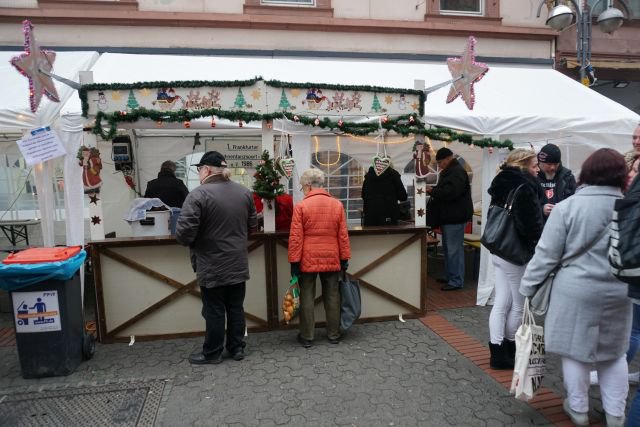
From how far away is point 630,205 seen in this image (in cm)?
223

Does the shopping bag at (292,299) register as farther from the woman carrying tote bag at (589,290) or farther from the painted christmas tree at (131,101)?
the painted christmas tree at (131,101)

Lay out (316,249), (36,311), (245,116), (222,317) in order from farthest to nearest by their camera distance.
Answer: (245,116) → (316,249) → (222,317) → (36,311)

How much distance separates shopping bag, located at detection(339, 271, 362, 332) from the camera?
439 centimetres

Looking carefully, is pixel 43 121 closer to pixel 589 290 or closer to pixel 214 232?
pixel 214 232

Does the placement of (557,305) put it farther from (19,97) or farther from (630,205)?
(19,97)

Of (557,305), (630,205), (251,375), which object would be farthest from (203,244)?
(630,205)

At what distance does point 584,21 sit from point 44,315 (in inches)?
372

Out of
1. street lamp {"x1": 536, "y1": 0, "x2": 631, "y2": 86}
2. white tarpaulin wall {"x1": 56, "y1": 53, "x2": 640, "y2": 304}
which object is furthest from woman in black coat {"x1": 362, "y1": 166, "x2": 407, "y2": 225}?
street lamp {"x1": 536, "y1": 0, "x2": 631, "y2": 86}

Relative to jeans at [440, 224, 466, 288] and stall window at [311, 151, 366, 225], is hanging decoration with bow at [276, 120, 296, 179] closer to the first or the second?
jeans at [440, 224, 466, 288]

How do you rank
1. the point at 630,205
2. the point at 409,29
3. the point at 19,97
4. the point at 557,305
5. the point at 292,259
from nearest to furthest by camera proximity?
the point at 630,205
the point at 557,305
the point at 292,259
the point at 19,97
the point at 409,29

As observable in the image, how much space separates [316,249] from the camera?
163 inches

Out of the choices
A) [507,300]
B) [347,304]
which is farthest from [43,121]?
[507,300]

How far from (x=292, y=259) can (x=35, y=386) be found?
231 centimetres

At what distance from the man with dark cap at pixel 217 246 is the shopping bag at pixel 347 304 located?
99 centimetres
